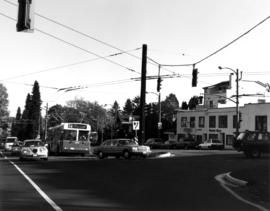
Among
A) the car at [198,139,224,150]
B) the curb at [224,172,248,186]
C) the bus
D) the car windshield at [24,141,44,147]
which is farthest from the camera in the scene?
the car at [198,139,224,150]

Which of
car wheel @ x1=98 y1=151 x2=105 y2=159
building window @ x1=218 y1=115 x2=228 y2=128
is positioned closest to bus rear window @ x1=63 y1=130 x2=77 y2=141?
car wheel @ x1=98 y1=151 x2=105 y2=159

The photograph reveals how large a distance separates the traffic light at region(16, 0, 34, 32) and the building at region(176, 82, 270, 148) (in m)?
69.0

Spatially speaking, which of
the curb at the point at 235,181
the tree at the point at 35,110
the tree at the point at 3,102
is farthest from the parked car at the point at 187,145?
the tree at the point at 35,110

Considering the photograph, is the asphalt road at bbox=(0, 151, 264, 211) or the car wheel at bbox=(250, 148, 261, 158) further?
the car wheel at bbox=(250, 148, 261, 158)

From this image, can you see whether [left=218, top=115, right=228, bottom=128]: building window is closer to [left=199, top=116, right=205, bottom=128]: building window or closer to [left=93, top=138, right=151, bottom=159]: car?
[left=199, top=116, right=205, bottom=128]: building window

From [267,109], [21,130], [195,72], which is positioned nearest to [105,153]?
[195,72]

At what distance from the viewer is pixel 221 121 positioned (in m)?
93.6

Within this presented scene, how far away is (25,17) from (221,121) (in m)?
82.7

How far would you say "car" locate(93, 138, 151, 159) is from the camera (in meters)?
Answer: 40.5

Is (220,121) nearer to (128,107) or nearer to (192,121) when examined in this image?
(192,121)

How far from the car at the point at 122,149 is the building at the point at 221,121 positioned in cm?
4070

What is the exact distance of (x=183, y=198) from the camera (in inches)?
595

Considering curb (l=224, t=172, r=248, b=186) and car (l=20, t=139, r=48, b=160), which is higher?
car (l=20, t=139, r=48, b=160)

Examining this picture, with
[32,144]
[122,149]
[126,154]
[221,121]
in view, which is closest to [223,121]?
[221,121]
